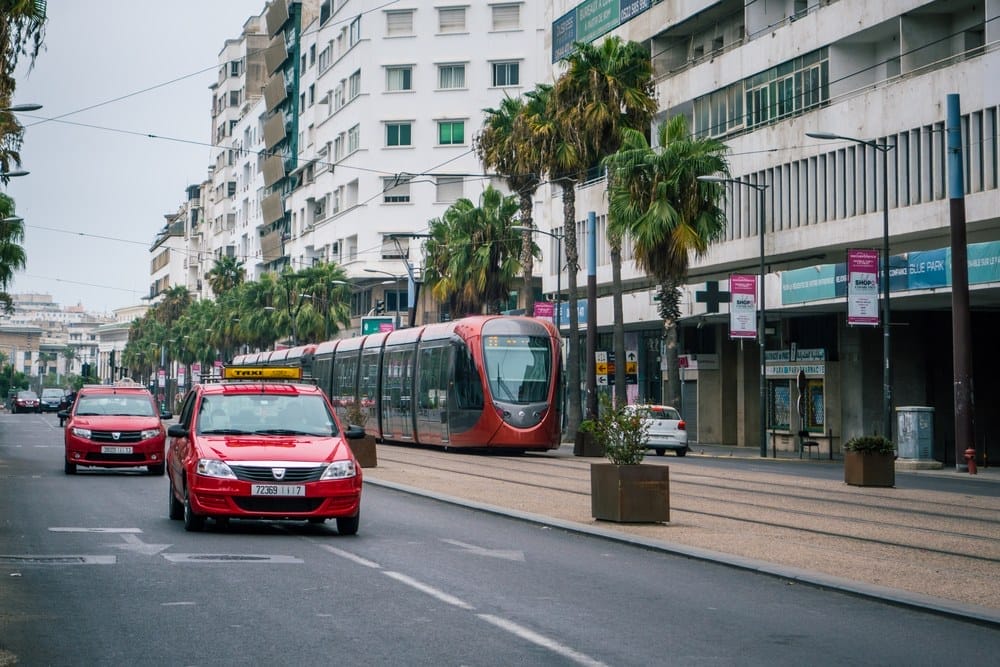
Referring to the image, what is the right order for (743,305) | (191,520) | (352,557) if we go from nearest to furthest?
(352,557) → (191,520) → (743,305)

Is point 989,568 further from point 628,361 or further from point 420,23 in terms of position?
point 420,23

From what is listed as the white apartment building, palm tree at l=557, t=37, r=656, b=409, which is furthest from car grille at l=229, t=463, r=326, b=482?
palm tree at l=557, t=37, r=656, b=409

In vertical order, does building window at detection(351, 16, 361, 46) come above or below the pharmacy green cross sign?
above

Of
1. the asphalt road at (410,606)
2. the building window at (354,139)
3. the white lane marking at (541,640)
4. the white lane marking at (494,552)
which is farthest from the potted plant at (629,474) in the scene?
the building window at (354,139)

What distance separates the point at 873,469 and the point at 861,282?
40.9 ft

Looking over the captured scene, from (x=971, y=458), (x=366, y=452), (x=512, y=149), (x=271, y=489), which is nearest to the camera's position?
(x=271, y=489)

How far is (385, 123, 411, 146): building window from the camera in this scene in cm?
9250

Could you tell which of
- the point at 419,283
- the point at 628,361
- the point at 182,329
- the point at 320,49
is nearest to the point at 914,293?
the point at 628,361

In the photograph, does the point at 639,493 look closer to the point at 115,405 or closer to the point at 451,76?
the point at 115,405

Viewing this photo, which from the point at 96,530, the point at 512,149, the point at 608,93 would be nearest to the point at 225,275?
the point at 512,149

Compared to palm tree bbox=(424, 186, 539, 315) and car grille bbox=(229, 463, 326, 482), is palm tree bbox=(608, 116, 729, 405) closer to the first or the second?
palm tree bbox=(424, 186, 539, 315)

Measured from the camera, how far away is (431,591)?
11.5m

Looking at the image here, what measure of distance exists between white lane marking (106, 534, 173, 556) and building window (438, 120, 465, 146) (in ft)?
257

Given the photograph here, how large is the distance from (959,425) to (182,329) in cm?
10762
